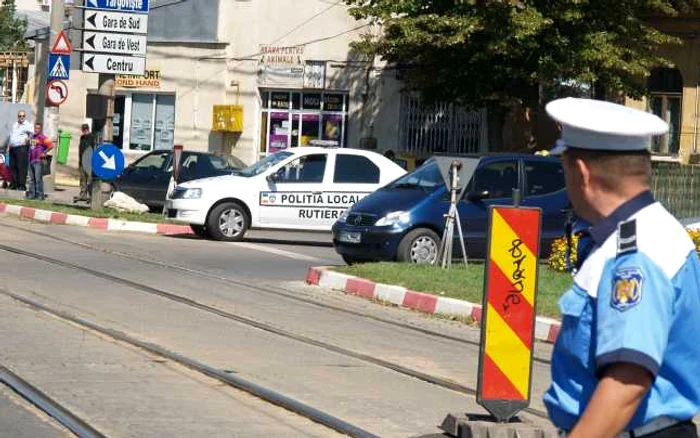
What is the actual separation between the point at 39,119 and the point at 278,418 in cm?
3703

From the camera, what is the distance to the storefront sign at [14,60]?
4783 cm

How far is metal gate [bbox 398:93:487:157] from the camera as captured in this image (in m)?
35.1

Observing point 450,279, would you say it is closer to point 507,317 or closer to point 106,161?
point 507,317

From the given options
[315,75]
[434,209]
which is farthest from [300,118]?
[434,209]

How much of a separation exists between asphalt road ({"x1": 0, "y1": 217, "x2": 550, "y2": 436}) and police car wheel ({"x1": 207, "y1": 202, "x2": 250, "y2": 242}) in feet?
12.4

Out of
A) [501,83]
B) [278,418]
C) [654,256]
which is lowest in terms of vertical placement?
[278,418]

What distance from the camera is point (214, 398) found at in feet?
29.0

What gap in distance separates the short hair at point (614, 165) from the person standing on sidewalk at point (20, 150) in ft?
91.8

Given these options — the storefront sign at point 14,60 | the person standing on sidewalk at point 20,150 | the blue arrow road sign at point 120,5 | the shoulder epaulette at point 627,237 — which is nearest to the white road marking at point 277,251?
the blue arrow road sign at point 120,5

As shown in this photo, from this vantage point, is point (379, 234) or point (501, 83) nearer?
point (379, 234)

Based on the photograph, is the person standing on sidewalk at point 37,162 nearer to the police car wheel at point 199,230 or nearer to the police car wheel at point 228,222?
the police car wheel at point 199,230

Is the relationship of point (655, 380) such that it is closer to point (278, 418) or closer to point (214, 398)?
point (278, 418)

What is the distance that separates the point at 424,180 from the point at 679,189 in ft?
29.4

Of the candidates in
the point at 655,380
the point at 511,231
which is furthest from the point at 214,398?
Result: the point at 655,380
